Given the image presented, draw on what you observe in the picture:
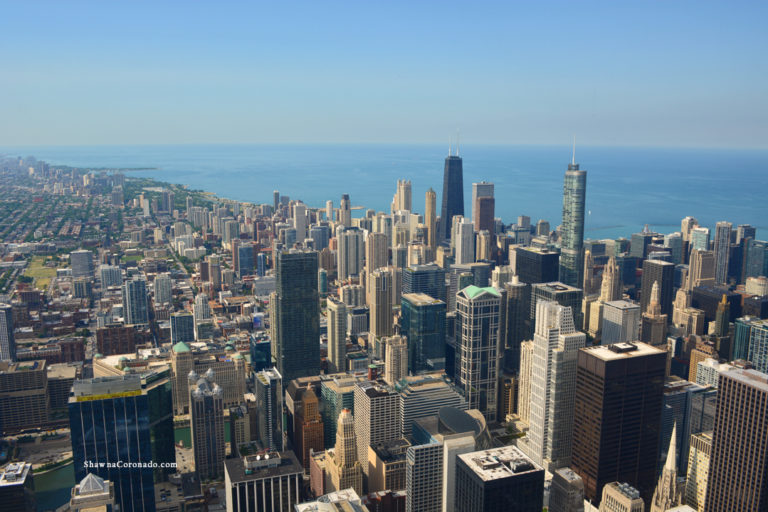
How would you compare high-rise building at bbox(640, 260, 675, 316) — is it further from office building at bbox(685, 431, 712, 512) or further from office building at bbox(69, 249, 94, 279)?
office building at bbox(69, 249, 94, 279)

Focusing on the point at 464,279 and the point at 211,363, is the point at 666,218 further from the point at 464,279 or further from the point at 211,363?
the point at 211,363

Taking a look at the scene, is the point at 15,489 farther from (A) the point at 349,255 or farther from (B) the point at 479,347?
(A) the point at 349,255

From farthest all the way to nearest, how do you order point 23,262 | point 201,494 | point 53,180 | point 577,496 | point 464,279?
point 53,180
point 23,262
point 464,279
point 201,494
point 577,496

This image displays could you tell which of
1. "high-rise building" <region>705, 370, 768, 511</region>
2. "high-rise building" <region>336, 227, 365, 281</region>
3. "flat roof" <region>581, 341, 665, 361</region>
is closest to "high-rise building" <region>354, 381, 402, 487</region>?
"flat roof" <region>581, 341, 665, 361</region>

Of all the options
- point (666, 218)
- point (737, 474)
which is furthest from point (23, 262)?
point (666, 218)

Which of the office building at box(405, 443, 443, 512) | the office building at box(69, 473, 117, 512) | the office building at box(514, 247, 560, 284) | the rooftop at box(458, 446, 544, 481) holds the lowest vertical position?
the office building at box(405, 443, 443, 512)

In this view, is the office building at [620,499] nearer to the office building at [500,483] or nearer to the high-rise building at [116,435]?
the office building at [500,483]

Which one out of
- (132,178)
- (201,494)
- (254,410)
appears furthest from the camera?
(132,178)
